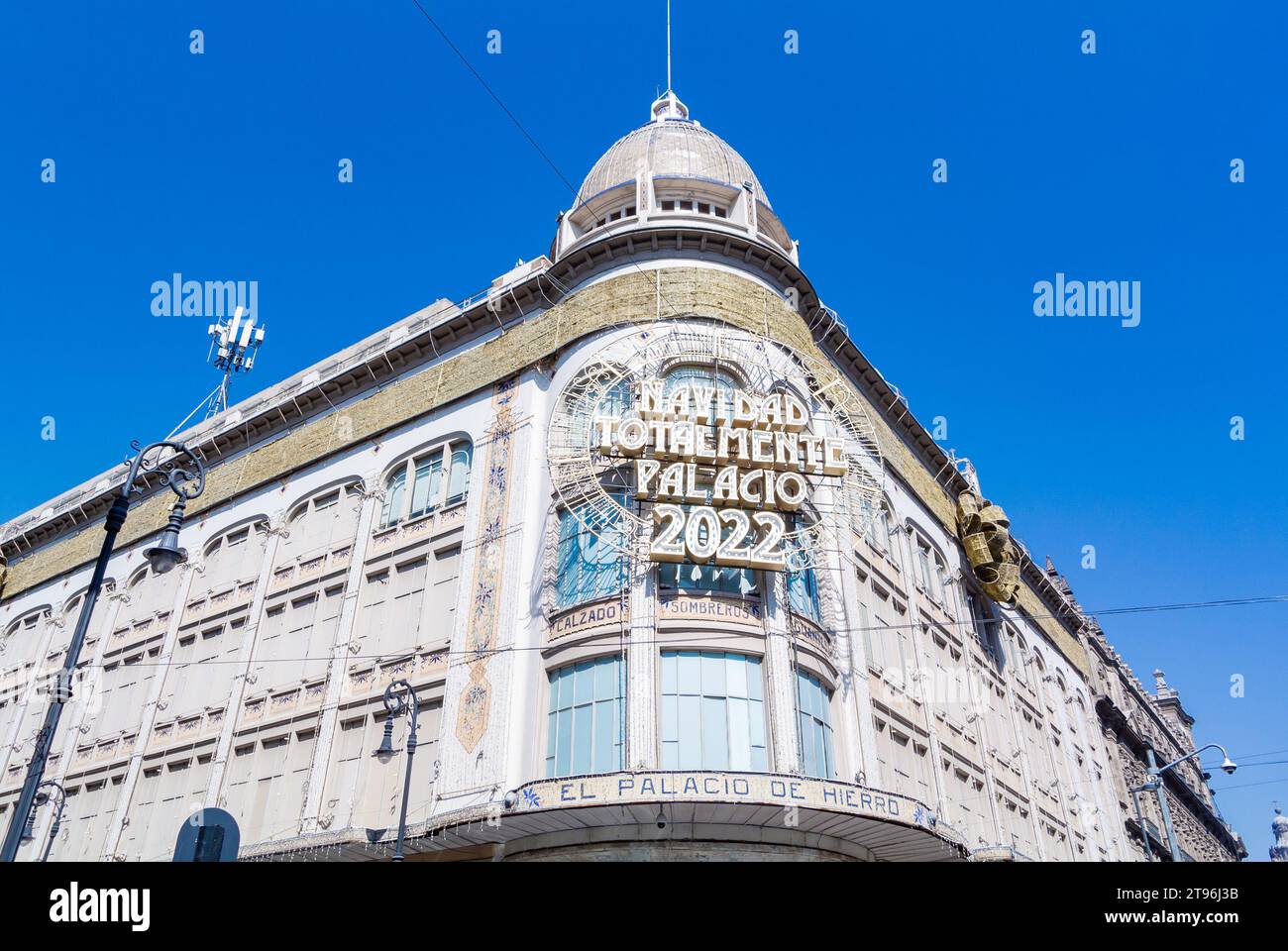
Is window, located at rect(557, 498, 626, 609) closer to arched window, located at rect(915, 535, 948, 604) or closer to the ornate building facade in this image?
the ornate building facade

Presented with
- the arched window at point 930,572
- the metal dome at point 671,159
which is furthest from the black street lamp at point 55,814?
the arched window at point 930,572

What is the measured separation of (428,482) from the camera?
33.2m

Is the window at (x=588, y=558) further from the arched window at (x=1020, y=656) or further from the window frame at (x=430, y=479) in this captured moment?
the arched window at (x=1020, y=656)

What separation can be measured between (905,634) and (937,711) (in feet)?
9.30

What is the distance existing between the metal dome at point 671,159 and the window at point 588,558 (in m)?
14.6

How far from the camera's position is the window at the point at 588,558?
25.4 meters

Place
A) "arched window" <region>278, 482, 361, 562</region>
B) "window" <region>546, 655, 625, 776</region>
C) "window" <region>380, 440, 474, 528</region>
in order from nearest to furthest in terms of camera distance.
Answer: "window" <region>546, 655, 625, 776</region> → "window" <region>380, 440, 474, 528</region> → "arched window" <region>278, 482, 361, 562</region>

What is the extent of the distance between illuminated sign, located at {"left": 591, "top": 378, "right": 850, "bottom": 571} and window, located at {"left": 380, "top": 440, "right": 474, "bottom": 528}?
7089 millimetres

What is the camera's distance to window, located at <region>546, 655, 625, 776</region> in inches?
907

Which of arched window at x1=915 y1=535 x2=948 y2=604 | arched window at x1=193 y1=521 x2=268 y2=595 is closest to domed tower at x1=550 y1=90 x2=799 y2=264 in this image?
arched window at x1=915 y1=535 x2=948 y2=604

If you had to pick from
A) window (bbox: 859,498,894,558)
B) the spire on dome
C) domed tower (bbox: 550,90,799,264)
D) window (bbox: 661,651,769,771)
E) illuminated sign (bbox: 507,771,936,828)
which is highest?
the spire on dome
